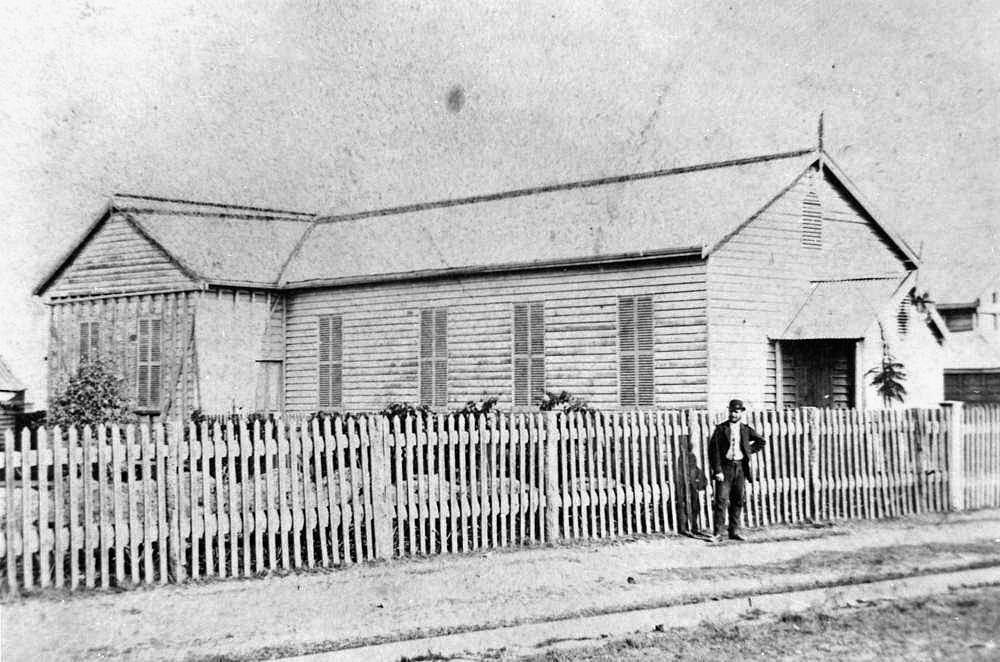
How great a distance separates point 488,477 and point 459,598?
112 inches

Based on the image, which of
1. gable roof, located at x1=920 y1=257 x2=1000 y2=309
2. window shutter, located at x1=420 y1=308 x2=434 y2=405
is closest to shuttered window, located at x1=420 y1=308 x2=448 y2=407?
window shutter, located at x1=420 y1=308 x2=434 y2=405

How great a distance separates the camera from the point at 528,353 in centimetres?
2262

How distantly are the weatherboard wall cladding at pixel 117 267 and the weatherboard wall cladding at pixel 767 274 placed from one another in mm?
13949

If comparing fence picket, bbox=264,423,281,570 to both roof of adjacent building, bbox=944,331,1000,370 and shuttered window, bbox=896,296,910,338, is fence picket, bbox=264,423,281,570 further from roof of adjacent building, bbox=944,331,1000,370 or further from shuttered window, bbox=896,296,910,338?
roof of adjacent building, bbox=944,331,1000,370

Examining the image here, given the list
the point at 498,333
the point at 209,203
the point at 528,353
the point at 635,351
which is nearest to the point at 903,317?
the point at 635,351

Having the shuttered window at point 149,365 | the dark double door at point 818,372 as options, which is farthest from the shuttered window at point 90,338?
the dark double door at point 818,372

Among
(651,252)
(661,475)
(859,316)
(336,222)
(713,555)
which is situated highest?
(336,222)

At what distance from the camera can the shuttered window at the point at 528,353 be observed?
2245cm

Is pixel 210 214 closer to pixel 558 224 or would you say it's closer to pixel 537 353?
pixel 558 224

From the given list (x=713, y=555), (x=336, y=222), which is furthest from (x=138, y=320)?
(x=713, y=555)

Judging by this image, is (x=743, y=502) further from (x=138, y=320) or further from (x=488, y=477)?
(x=138, y=320)

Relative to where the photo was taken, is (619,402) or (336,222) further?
(336,222)

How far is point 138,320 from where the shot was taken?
86.7 feet

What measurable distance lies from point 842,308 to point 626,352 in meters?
4.64
